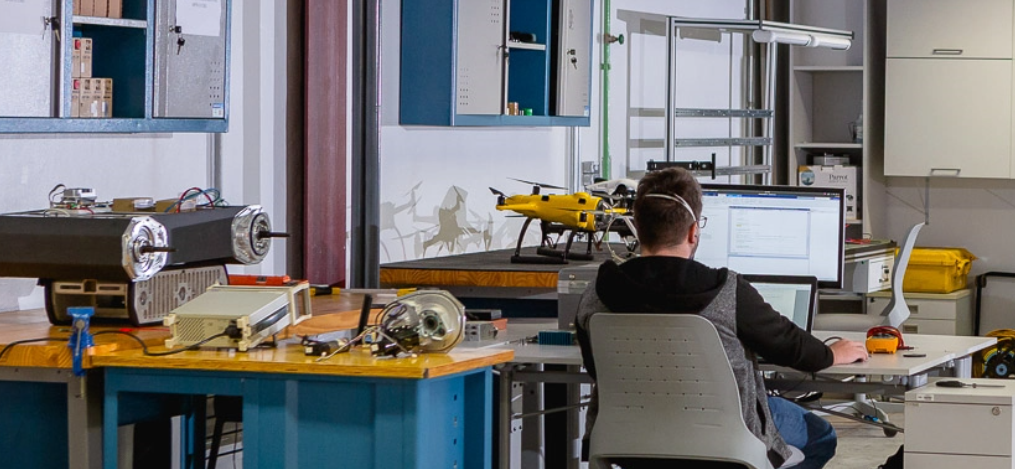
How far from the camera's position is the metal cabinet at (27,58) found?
350cm

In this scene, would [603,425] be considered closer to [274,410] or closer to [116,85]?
[274,410]

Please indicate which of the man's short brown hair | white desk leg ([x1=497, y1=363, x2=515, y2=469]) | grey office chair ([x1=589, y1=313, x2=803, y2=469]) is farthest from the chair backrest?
white desk leg ([x1=497, y1=363, x2=515, y2=469])

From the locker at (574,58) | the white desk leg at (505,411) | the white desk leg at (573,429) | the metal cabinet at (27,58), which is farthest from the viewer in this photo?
the locker at (574,58)

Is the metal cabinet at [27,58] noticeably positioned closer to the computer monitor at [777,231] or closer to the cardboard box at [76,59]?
the cardboard box at [76,59]

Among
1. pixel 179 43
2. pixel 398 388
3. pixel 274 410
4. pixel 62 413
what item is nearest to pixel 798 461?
pixel 398 388

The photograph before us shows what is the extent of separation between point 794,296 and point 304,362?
1355 millimetres

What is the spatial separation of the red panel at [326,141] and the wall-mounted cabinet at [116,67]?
61cm

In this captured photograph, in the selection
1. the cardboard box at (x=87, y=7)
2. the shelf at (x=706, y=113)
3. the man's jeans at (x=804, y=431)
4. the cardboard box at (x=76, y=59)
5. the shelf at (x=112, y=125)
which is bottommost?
the man's jeans at (x=804, y=431)

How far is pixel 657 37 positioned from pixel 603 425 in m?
4.14

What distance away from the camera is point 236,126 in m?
4.61

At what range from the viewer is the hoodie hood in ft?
10.6

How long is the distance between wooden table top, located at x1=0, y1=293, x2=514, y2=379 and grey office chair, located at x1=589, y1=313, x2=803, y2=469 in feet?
0.85

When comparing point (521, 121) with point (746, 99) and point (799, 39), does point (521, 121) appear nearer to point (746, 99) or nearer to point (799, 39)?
point (799, 39)

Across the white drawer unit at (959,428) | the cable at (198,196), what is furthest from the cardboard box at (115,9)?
the white drawer unit at (959,428)
